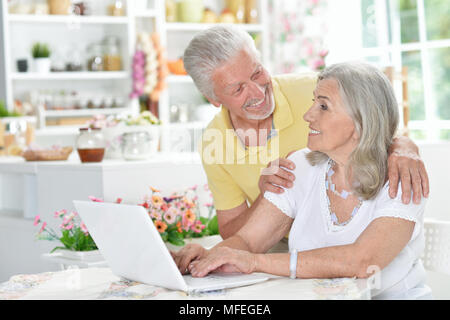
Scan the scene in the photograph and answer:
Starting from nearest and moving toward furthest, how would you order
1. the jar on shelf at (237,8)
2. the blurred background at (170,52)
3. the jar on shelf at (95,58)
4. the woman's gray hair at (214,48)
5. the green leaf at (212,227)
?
the woman's gray hair at (214,48)
the green leaf at (212,227)
the blurred background at (170,52)
the jar on shelf at (95,58)
the jar on shelf at (237,8)

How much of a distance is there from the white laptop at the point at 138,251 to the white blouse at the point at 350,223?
0.25 meters

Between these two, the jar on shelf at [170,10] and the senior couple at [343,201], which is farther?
the jar on shelf at [170,10]

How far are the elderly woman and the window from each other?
3630 millimetres

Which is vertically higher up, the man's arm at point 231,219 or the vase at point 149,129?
the vase at point 149,129

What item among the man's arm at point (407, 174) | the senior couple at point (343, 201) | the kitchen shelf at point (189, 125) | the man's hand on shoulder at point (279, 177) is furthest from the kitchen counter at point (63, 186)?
the kitchen shelf at point (189, 125)

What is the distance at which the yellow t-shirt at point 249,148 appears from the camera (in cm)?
234

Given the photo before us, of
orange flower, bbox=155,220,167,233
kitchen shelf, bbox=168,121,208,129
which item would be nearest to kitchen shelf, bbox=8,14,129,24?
kitchen shelf, bbox=168,121,208,129

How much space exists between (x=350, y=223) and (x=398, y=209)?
0.13 meters

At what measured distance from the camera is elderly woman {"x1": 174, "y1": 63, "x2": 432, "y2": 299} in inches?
62.1

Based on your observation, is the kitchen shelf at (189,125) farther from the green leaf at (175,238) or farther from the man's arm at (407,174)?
the man's arm at (407,174)
